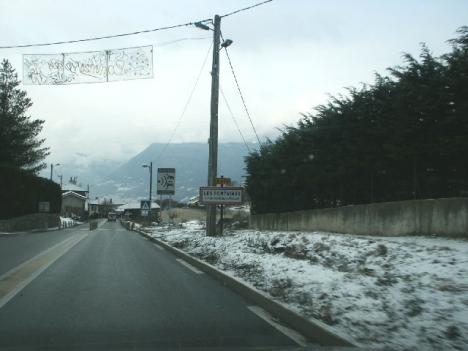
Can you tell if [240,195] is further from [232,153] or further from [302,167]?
[232,153]

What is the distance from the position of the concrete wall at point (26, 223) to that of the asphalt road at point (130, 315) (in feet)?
101

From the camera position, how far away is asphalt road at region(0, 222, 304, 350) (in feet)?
21.4

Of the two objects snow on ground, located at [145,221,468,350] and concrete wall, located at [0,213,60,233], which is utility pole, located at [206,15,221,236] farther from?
concrete wall, located at [0,213,60,233]

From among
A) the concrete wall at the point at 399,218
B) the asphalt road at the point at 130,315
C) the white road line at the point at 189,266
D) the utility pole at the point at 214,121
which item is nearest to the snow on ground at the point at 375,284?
the white road line at the point at 189,266

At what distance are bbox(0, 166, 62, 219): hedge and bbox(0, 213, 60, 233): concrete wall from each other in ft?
1.70

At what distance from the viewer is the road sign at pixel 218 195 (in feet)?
74.0

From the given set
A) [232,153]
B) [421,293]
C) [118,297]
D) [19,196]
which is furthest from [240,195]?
[232,153]

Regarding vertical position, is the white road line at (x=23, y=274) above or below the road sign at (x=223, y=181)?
below

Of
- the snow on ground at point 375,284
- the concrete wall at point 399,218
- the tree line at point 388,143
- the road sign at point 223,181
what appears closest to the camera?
the snow on ground at point 375,284

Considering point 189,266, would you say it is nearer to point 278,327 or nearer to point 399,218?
point 399,218

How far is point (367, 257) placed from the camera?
38.0 feet

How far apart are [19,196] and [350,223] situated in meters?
34.4

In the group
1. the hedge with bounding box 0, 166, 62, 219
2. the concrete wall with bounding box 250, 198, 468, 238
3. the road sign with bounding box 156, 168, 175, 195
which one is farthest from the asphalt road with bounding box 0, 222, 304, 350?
the hedge with bounding box 0, 166, 62, 219

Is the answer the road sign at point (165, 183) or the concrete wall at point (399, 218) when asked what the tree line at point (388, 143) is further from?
the road sign at point (165, 183)
